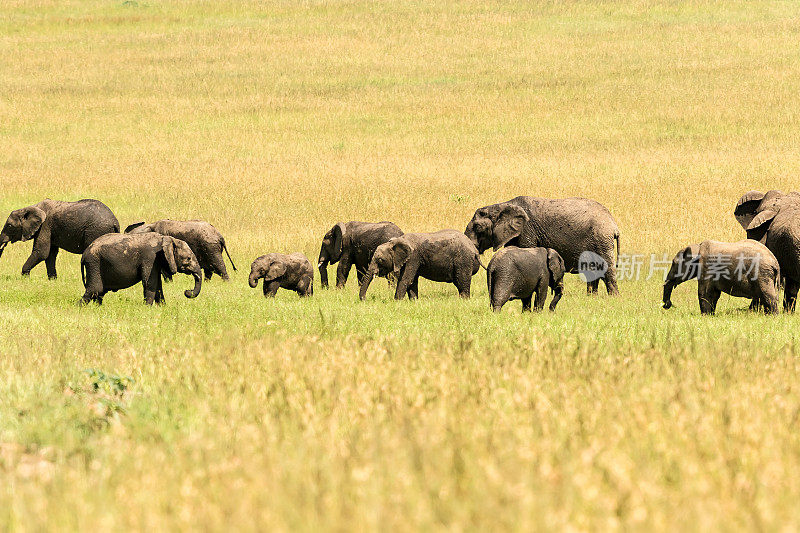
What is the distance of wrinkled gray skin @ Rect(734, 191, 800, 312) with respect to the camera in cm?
1472

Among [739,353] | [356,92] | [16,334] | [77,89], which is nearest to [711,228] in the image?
[739,353]

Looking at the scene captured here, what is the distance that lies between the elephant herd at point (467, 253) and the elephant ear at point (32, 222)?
0.02 metres

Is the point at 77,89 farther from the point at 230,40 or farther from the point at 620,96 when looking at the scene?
the point at 620,96

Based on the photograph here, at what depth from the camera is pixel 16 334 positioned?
11102 mm

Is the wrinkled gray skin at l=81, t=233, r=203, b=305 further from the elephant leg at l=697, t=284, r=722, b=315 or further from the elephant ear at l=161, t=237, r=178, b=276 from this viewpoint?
the elephant leg at l=697, t=284, r=722, b=315

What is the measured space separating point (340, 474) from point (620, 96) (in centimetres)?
4653

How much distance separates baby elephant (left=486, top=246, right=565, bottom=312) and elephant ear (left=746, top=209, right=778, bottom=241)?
3509mm

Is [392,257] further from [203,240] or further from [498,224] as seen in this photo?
[203,240]

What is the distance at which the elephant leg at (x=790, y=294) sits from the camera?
1530cm

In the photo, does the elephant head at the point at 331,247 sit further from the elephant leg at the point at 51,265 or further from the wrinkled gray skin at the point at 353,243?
the elephant leg at the point at 51,265

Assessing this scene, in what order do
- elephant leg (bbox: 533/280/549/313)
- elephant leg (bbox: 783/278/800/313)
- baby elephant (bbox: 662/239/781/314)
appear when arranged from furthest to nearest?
elephant leg (bbox: 783/278/800/313), elephant leg (bbox: 533/280/549/313), baby elephant (bbox: 662/239/781/314)

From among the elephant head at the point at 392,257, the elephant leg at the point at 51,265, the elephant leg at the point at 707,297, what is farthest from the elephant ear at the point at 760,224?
the elephant leg at the point at 51,265

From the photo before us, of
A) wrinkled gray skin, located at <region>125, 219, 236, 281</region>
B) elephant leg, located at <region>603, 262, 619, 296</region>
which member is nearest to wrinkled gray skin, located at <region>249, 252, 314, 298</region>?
wrinkled gray skin, located at <region>125, 219, 236, 281</region>

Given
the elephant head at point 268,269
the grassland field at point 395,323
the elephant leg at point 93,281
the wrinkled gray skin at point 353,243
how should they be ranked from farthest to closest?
the wrinkled gray skin at point 353,243 < the elephant head at point 268,269 < the elephant leg at point 93,281 < the grassland field at point 395,323
